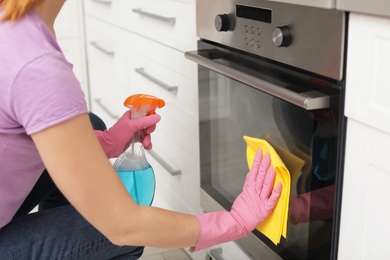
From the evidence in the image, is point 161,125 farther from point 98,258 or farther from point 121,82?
point 98,258

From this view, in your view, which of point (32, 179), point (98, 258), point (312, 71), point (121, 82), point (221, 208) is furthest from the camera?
point (121, 82)

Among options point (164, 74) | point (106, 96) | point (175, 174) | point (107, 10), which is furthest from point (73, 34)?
point (175, 174)

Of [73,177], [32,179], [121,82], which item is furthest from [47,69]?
[121,82]

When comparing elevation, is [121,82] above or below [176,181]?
above

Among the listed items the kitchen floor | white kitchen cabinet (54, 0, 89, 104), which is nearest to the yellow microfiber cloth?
the kitchen floor

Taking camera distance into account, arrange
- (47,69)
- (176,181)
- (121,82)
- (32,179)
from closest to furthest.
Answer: (47,69)
(32,179)
(176,181)
(121,82)

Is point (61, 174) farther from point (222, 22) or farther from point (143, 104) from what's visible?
point (222, 22)

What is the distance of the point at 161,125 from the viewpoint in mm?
1846

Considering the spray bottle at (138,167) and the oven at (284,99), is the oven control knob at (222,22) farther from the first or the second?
the spray bottle at (138,167)

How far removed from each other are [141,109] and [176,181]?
1.80 feet

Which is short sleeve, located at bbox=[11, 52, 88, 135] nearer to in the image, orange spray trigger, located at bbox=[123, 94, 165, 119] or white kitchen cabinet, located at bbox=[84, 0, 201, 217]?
orange spray trigger, located at bbox=[123, 94, 165, 119]

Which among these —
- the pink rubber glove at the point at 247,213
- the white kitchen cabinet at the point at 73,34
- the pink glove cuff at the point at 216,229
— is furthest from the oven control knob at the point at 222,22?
the white kitchen cabinet at the point at 73,34

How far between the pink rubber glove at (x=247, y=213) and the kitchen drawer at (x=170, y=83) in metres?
0.51

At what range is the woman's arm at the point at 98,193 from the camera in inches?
34.2
